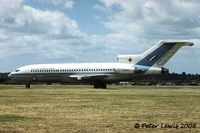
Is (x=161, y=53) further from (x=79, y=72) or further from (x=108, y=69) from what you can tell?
(x=79, y=72)

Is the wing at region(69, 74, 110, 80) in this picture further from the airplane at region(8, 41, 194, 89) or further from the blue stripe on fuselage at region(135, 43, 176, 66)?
the blue stripe on fuselage at region(135, 43, 176, 66)

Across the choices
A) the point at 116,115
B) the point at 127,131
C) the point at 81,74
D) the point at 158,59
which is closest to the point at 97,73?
the point at 81,74

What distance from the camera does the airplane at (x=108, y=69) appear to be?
5059cm

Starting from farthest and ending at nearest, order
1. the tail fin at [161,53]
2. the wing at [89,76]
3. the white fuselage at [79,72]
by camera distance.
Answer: the wing at [89,76] → the white fuselage at [79,72] → the tail fin at [161,53]

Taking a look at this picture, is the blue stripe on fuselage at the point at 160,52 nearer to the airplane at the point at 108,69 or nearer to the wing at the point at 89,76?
the airplane at the point at 108,69

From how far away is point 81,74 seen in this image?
54438mm

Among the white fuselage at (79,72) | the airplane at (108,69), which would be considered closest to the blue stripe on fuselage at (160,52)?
the airplane at (108,69)

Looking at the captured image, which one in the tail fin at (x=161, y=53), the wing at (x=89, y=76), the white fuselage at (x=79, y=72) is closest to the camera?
the tail fin at (x=161, y=53)

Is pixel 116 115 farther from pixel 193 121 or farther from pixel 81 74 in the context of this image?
pixel 81 74

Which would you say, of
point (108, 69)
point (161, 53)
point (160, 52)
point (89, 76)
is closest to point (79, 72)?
point (89, 76)

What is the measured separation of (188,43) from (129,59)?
937 centimetres

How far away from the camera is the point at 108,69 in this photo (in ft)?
173

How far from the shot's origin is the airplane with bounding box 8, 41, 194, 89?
→ 1992 inches

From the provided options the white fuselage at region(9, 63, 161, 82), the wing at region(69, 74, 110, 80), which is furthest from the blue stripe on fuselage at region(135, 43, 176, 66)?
the wing at region(69, 74, 110, 80)
